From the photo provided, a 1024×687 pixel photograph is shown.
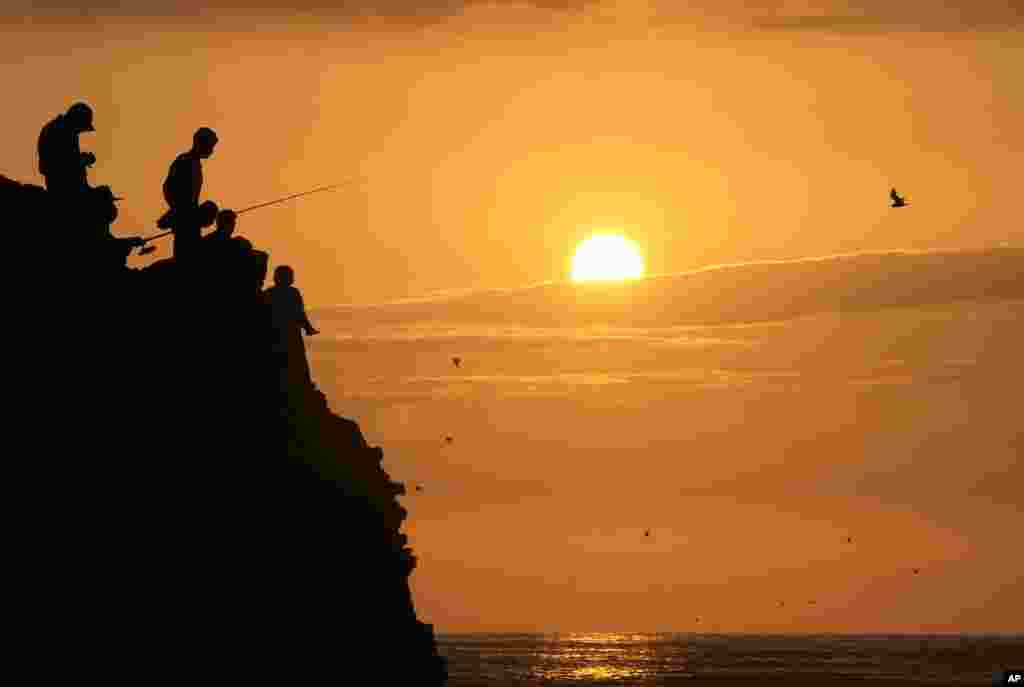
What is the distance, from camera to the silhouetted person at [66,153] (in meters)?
39.5

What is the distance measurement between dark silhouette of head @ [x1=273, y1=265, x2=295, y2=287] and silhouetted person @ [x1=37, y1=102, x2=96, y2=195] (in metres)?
9.15

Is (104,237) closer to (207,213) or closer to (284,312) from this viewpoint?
(207,213)

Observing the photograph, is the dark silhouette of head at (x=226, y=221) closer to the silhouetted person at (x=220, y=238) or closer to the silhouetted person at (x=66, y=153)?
the silhouetted person at (x=220, y=238)

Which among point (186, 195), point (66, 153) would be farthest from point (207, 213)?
point (66, 153)

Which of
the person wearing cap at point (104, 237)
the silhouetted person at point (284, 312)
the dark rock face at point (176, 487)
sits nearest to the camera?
the dark rock face at point (176, 487)

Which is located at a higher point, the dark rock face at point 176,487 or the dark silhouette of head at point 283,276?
the dark silhouette of head at point 283,276

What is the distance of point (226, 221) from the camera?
4653 cm

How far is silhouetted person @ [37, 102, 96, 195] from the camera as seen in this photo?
130ft

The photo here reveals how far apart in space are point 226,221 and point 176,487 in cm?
712

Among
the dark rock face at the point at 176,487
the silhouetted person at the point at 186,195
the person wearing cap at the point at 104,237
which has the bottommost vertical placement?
the dark rock face at the point at 176,487

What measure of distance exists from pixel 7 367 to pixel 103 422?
2.49m

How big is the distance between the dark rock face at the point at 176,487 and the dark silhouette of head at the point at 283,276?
5.56ft

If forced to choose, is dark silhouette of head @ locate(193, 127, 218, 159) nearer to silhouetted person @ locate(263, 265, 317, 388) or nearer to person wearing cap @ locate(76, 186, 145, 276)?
person wearing cap @ locate(76, 186, 145, 276)

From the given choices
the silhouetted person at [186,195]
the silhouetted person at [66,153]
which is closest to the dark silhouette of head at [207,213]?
the silhouetted person at [186,195]
